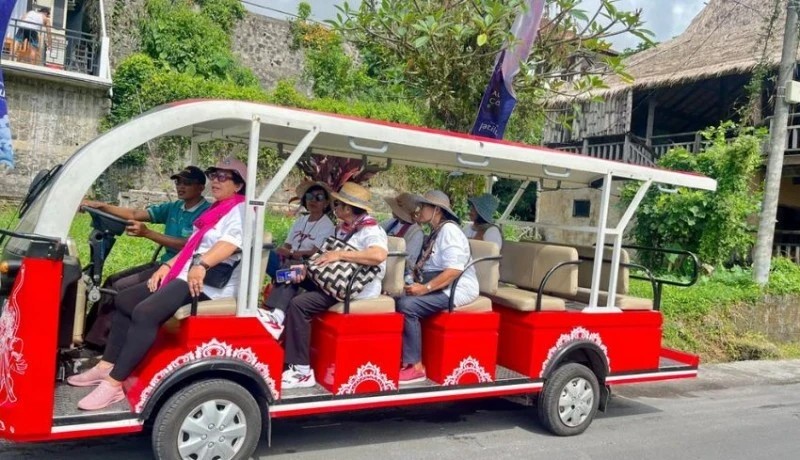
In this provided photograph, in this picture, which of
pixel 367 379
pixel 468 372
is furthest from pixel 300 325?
pixel 468 372

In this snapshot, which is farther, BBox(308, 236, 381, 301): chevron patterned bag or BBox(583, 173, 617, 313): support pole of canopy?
BBox(583, 173, 617, 313): support pole of canopy

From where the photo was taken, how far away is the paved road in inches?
192

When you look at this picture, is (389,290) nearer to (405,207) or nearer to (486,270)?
(486,270)

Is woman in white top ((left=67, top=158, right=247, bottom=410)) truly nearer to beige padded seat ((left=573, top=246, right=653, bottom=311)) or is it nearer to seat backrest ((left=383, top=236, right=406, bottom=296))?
seat backrest ((left=383, top=236, right=406, bottom=296))

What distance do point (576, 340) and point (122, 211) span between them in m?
3.64

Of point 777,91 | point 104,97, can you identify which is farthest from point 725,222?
point 104,97

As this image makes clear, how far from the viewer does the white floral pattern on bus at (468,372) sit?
5.08 metres

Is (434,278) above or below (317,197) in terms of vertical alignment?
below

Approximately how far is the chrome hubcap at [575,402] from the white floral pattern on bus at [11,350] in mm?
3800

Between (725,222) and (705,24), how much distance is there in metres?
8.51

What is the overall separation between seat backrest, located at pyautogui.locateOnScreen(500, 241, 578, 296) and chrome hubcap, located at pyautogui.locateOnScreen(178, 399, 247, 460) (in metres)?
2.97

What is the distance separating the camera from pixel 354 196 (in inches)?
196

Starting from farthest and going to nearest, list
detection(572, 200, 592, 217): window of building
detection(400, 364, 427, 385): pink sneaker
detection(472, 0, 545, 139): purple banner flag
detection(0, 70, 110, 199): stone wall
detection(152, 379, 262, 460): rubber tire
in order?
1. detection(572, 200, 592, 217): window of building
2. detection(0, 70, 110, 199): stone wall
3. detection(472, 0, 545, 139): purple banner flag
4. detection(400, 364, 427, 385): pink sneaker
5. detection(152, 379, 262, 460): rubber tire

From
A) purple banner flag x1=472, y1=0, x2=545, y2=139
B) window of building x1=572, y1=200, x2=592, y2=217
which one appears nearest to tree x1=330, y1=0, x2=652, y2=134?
purple banner flag x1=472, y1=0, x2=545, y2=139
